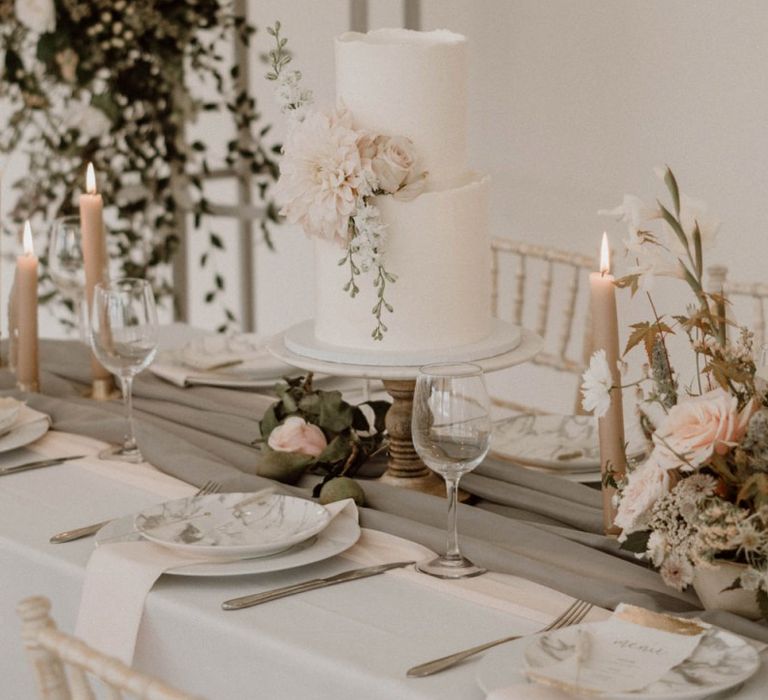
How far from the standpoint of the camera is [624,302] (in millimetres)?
3535

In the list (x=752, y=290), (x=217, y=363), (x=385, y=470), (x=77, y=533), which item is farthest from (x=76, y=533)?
(x=752, y=290)

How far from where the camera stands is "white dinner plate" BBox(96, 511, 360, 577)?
1303 mm

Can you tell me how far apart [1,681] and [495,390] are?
2536 millimetres

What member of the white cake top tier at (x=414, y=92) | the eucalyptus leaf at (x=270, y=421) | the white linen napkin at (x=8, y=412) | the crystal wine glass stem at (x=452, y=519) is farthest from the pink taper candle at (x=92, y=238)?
the crystal wine glass stem at (x=452, y=519)

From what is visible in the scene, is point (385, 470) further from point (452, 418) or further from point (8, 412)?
point (8, 412)

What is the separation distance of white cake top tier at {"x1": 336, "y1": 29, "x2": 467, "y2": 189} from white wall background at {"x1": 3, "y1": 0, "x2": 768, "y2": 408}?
1.85 meters

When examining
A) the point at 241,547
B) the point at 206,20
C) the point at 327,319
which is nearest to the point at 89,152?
the point at 206,20

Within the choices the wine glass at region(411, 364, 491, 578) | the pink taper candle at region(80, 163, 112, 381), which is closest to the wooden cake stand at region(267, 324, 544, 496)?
the wine glass at region(411, 364, 491, 578)

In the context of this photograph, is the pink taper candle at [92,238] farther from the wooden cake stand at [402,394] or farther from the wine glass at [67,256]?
the wooden cake stand at [402,394]

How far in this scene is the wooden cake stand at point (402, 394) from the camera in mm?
1527

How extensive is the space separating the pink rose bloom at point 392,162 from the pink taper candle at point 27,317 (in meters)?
0.72

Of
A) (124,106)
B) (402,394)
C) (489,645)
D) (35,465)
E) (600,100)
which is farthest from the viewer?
(124,106)

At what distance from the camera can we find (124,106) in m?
3.63

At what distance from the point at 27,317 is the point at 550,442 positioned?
807mm
